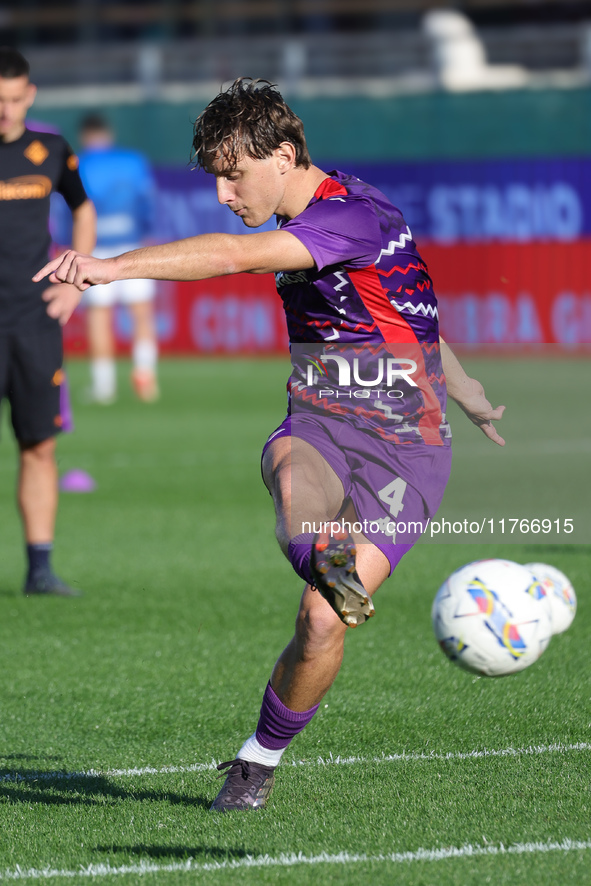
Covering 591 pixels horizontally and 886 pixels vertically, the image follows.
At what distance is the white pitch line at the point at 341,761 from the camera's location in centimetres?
434

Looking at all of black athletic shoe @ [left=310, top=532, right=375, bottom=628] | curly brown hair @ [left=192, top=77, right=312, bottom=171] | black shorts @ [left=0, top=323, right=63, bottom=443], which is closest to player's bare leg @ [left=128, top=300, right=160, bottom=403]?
black shorts @ [left=0, top=323, right=63, bottom=443]

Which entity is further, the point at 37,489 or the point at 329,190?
the point at 37,489

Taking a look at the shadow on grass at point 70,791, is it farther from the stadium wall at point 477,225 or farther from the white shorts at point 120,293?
the stadium wall at point 477,225

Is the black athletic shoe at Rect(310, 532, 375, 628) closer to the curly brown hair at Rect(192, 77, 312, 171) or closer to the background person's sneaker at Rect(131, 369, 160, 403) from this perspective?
the curly brown hair at Rect(192, 77, 312, 171)

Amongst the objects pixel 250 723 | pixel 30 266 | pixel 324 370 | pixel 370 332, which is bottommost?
pixel 250 723

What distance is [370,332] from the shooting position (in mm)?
4168

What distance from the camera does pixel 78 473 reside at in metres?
10.9

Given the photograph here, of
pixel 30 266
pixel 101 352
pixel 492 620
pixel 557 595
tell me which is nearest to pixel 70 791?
pixel 492 620

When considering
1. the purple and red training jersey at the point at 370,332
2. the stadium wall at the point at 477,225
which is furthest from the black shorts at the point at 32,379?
the stadium wall at the point at 477,225

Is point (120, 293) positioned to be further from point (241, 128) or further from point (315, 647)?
point (315, 647)

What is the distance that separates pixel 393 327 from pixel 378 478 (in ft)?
1.50

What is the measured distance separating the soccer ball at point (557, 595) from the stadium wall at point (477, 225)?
52.2 feet

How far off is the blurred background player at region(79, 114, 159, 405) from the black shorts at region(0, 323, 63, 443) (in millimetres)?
8898

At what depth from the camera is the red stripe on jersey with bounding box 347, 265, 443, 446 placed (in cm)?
410
